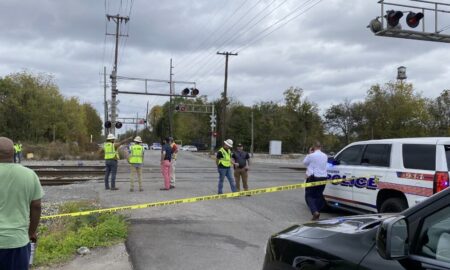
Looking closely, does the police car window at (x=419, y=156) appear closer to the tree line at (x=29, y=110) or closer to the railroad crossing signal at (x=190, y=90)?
the railroad crossing signal at (x=190, y=90)

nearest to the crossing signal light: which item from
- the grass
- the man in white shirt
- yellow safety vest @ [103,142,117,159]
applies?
the man in white shirt

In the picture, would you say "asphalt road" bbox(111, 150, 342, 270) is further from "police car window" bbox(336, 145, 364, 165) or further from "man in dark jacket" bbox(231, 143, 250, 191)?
"police car window" bbox(336, 145, 364, 165)

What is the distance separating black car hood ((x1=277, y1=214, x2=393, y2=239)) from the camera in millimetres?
3253

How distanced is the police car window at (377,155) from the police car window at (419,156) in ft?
1.59

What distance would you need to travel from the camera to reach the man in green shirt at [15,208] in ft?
14.0

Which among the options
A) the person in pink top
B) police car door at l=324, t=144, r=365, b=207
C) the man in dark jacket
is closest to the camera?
police car door at l=324, t=144, r=365, b=207

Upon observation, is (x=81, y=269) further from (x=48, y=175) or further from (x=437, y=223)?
(x=48, y=175)

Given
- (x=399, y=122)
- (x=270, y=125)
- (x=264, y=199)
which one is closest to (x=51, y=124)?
(x=270, y=125)

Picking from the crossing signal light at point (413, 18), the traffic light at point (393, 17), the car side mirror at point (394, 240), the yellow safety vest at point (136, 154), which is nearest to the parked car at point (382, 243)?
the car side mirror at point (394, 240)

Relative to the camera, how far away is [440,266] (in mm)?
2408

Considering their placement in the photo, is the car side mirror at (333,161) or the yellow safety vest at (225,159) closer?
the car side mirror at (333,161)

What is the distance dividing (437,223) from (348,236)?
622 millimetres

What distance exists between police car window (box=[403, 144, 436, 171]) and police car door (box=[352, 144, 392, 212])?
48cm

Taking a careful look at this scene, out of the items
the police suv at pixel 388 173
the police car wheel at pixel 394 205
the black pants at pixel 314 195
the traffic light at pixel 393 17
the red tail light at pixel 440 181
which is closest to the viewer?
the red tail light at pixel 440 181
